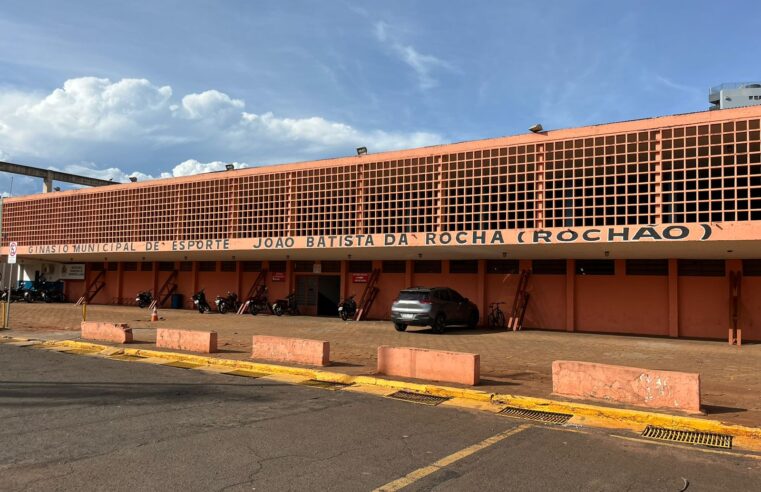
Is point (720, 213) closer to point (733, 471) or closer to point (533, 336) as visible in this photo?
point (533, 336)

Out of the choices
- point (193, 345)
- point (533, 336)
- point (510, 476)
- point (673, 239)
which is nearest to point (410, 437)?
point (510, 476)

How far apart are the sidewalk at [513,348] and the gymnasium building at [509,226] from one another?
210cm

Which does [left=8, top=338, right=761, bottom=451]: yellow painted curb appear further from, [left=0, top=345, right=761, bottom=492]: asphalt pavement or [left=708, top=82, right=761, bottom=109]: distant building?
[left=708, top=82, right=761, bottom=109]: distant building

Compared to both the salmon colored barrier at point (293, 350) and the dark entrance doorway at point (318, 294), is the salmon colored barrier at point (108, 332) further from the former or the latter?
the dark entrance doorway at point (318, 294)

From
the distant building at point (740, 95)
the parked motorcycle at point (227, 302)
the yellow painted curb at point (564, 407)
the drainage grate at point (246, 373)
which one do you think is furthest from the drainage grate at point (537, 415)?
the distant building at point (740, 95)

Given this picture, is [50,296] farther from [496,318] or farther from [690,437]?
[690,437]

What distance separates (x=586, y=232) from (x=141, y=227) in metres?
22.4

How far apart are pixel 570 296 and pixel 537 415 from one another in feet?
47.4

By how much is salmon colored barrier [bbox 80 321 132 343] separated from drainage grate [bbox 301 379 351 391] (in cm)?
775

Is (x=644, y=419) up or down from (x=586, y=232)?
down

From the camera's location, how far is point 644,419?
7.76 m

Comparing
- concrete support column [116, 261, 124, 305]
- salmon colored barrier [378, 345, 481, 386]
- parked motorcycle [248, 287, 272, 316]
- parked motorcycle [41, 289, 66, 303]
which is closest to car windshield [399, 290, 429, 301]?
salmon colored barrier [378, 345, 481, 386]

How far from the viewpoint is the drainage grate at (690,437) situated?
675cm

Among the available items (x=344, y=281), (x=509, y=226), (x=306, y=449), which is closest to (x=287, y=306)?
(x=344, y=281)
